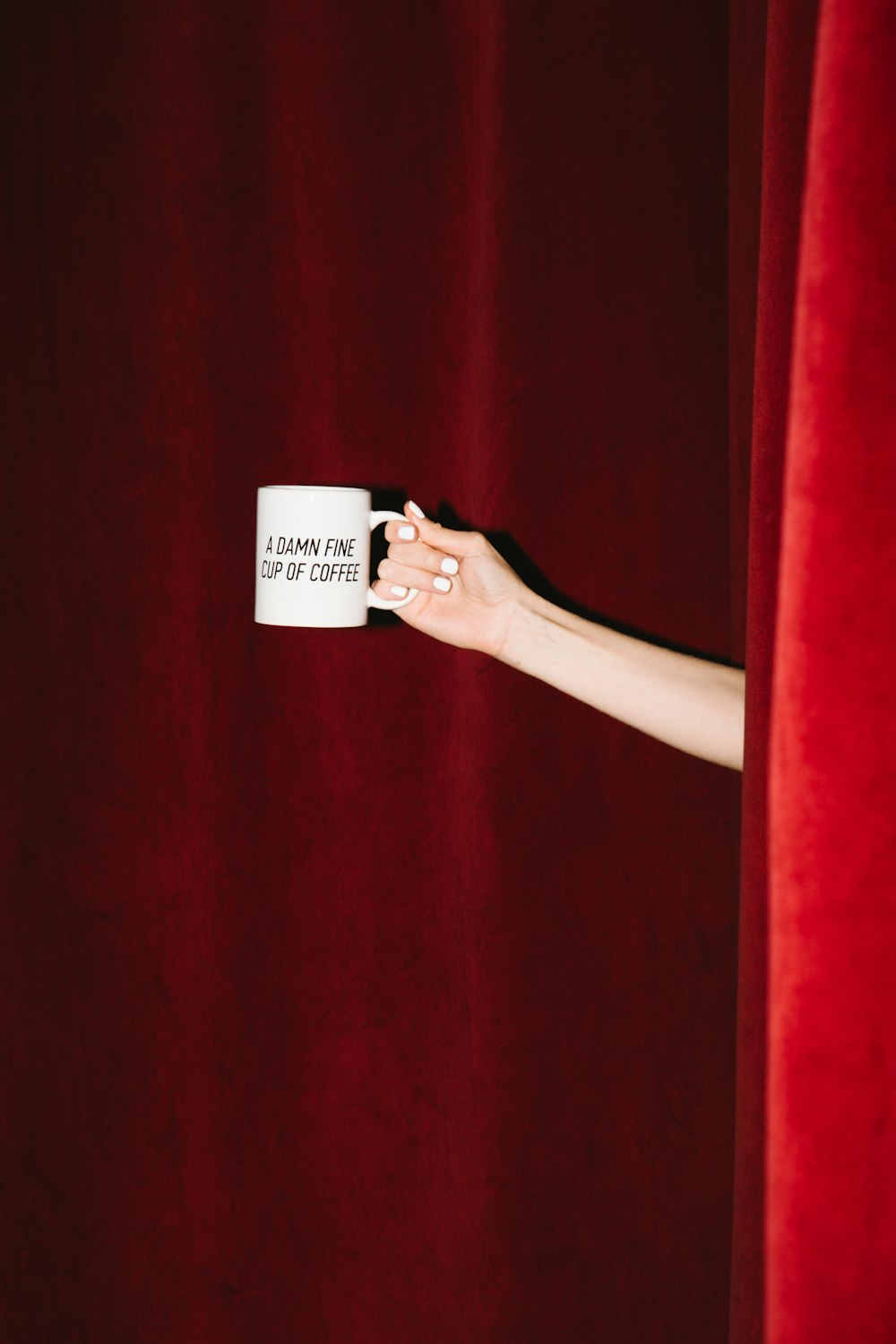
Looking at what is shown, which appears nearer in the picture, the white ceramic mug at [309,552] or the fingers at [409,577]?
the white ceramic mug at [309,552]

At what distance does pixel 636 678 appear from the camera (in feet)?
2.65

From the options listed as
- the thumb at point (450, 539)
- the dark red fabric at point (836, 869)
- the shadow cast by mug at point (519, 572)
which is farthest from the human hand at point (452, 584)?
the dark red fabric at point (836, 869)

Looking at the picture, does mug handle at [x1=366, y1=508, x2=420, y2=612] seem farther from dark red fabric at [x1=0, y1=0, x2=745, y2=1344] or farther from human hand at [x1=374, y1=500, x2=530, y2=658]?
dark red fabric at [x1=0, y1=0, x2=745, y2=1344]

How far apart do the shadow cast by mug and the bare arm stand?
11 cm

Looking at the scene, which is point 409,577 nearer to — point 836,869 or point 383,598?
point 383,598

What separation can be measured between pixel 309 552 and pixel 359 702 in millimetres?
285

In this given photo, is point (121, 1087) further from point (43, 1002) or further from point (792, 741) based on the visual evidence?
point (792, 741)

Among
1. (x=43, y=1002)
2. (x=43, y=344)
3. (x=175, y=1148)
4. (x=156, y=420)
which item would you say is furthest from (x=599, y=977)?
(x=43, y=344)

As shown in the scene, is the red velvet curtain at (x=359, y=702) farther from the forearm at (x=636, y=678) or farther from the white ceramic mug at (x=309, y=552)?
the white ceramic mug at (x=309, y=552)

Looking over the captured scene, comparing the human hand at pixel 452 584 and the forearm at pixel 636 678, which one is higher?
the human hand at pixel 452 584

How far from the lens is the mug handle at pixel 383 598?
76 cm

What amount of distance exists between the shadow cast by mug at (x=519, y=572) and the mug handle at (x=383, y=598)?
0.12m

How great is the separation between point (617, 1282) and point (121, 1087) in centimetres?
60

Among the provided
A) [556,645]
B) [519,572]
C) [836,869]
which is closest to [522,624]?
[556,645]
